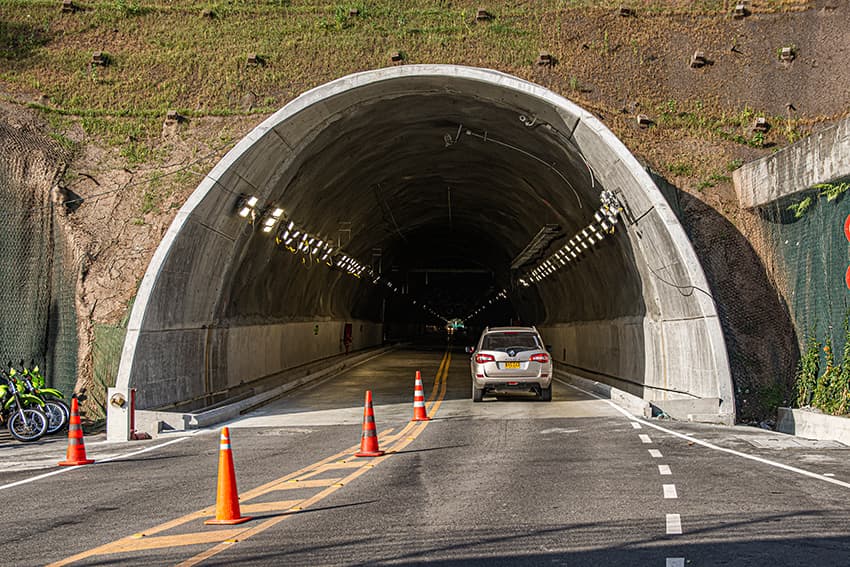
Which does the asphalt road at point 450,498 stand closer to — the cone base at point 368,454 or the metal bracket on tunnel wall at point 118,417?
the cone base at point 368,454

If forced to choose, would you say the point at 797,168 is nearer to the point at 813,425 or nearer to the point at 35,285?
the point at 813,425

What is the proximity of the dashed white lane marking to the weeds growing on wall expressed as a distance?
10.1m

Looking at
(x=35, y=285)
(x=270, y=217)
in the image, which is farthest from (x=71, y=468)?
(x=270, y=217)

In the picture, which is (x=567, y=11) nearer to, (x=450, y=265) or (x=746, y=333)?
(x=746, y=333)

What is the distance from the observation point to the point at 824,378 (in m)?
18.6

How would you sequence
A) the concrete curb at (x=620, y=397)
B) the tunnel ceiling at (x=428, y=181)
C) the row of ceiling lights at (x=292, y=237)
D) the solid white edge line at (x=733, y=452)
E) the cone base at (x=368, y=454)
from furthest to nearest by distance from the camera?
the tunnel ceiling at (x=428, y=181) → the row of ceiling lights at (x=292, y=237) → the concrete curb at (x=620, y=397) → the cone base at (x=368, y=454) → the solid white edge line at (x=733, y=452)

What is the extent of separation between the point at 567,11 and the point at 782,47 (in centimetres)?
578

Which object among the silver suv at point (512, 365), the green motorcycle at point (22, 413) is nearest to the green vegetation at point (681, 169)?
the silver suv at point (512, 365)

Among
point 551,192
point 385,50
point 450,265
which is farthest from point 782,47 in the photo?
point 450,265

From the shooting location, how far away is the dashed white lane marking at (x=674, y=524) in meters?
8.04

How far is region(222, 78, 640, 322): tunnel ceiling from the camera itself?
23297 millimetres

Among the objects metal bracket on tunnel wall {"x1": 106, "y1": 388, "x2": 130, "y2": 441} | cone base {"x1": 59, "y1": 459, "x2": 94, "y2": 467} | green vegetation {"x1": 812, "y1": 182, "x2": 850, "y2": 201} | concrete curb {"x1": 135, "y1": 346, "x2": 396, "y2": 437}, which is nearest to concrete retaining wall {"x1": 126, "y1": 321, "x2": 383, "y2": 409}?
concrete curb {"x1": 135, "y1": 346, "x2": 396, "y2": 437}

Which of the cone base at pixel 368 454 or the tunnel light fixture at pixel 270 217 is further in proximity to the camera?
the tunnel light fixture at pixel 270 217

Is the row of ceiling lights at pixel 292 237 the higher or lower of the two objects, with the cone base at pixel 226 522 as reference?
higher
